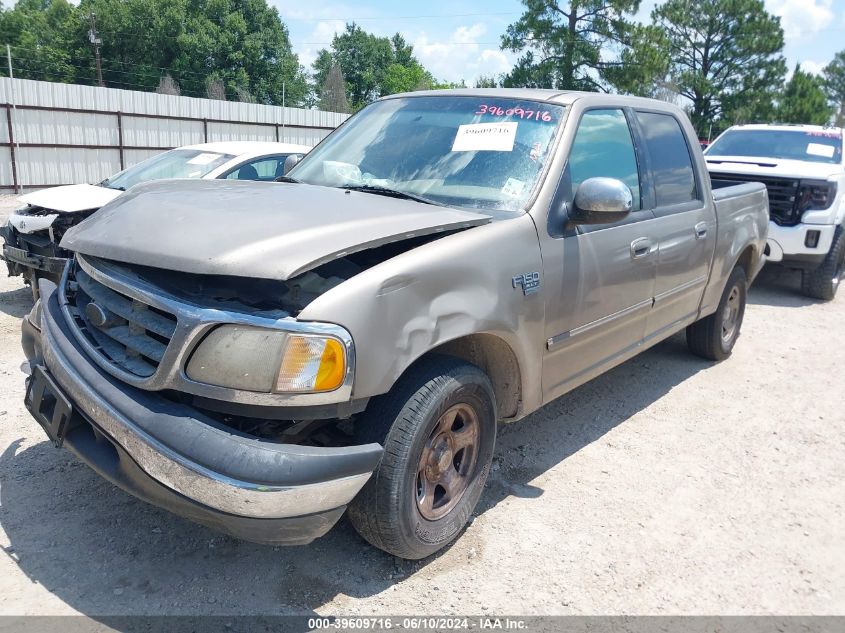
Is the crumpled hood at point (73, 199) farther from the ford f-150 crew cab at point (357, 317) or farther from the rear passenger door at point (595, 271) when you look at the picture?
the rear passenger door at point (595, 271)

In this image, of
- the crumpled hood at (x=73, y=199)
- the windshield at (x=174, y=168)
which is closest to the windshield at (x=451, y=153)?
the crumpled hood at (x=73, y=199)

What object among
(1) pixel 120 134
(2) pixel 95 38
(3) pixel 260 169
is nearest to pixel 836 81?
(2) pixel 95 38

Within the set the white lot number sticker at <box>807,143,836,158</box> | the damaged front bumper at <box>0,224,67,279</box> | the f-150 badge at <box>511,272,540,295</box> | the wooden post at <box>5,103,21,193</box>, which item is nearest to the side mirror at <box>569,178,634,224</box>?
the f-150 badge at <box>511,272,540,295</box>

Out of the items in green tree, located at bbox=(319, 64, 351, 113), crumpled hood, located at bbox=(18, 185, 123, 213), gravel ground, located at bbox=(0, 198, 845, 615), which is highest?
green tree, located at bbox=(319, 64, 351, 113)

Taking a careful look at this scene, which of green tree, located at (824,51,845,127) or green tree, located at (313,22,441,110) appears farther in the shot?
green tree, located at (824,51,845,127)

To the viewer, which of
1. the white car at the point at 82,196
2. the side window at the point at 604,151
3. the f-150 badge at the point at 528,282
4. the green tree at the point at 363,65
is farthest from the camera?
the green tree at the point at 363,65

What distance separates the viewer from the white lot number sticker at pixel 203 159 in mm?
7199

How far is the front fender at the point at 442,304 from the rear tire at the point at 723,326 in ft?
9.43

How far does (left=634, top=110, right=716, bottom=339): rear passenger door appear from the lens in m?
4.16

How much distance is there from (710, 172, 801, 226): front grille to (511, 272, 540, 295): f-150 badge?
241 inches

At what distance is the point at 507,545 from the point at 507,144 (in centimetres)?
189

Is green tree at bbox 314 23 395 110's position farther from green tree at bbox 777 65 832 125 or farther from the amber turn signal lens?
the amber turn signal lens

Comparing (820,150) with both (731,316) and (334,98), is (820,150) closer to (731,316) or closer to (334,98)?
(731,316)

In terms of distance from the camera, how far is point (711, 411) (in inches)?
186
